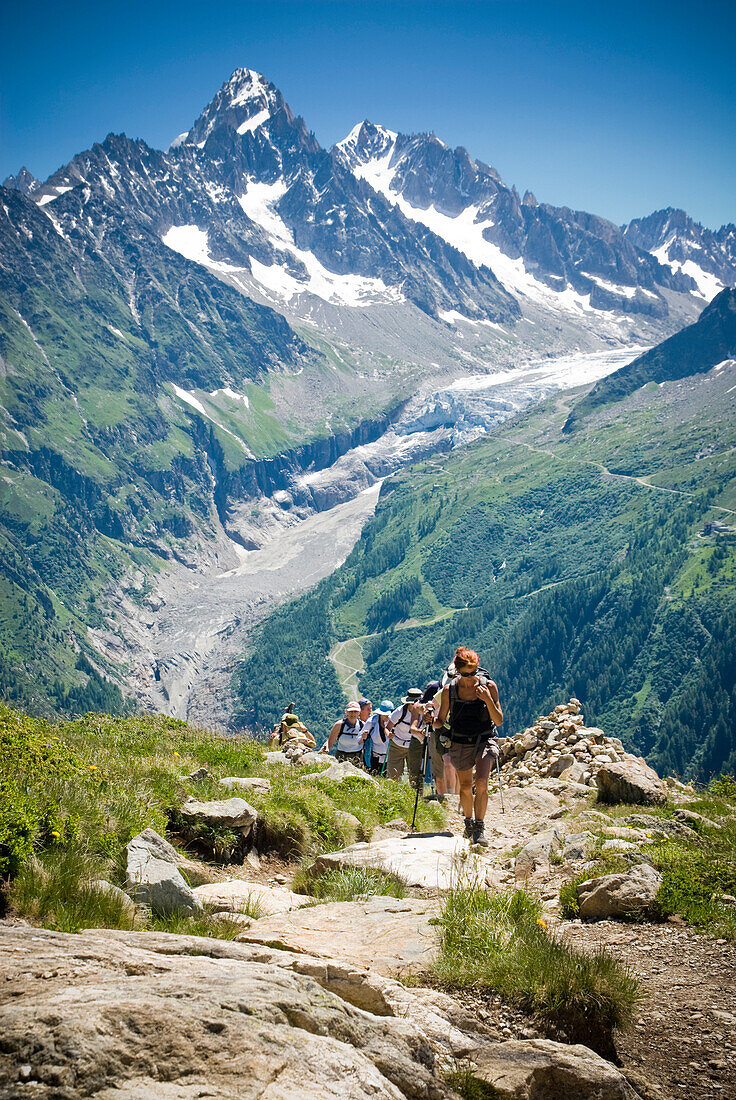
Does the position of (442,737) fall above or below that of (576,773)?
above

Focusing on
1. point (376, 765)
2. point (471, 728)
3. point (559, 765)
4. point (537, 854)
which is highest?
point (471, 728)

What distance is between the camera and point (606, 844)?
12094 millimetres

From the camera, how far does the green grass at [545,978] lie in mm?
6336

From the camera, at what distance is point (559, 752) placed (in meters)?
24.8

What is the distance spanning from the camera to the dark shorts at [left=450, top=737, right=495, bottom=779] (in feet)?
45.9

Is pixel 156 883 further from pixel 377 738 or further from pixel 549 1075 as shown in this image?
pixel 377 738

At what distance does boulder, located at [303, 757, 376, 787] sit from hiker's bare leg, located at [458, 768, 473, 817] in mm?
3791

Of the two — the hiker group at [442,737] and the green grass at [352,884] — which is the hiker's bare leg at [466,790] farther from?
the green grass at [352,884]

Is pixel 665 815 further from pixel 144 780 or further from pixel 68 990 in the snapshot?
pixel 68 990

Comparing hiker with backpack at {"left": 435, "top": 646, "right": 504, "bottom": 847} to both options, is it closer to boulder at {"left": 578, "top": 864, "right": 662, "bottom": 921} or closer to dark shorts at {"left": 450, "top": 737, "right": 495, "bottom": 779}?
dark shorts at {"left": 450, "top": 737, "right": 495, "bottom": 779}

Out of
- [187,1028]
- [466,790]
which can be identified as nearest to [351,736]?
[466,790]

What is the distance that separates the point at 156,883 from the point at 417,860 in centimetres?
454

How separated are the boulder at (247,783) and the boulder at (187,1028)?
8076 millimetres

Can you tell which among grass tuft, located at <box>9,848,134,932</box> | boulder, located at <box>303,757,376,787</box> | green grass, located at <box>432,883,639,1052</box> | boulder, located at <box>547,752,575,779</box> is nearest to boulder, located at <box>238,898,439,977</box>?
green grass, located at <box>432,883,639,1052</box>
